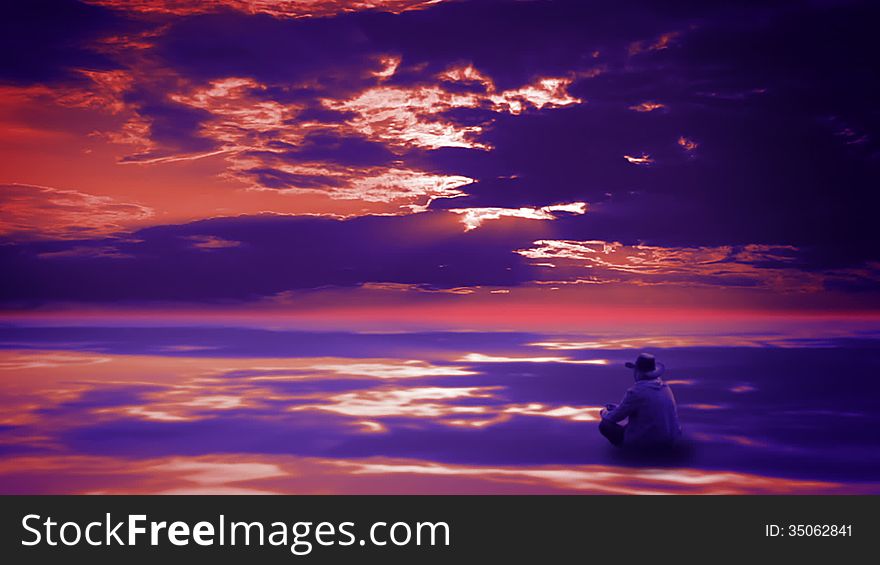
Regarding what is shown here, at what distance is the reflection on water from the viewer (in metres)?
7.33

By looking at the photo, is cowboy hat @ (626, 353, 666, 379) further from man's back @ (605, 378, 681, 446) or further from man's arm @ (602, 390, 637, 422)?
man's arm @ (602, 390, 637, 422)

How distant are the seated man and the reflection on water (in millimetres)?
274

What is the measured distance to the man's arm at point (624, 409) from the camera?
7188 mm

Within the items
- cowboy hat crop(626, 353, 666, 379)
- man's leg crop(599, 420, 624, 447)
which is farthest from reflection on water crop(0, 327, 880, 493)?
cowboy hat crop(626, 353, 666, 379)

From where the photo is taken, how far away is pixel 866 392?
1363cm

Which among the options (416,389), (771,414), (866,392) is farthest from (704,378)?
(416,389)

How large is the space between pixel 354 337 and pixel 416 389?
1744 centimetres

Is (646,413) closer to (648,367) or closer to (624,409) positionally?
(624,409)

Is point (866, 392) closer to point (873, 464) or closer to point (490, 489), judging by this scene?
point (873, 464)

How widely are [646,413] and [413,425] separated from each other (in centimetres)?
373

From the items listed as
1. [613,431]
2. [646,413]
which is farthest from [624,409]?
[613,431]

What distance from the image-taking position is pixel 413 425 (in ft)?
33.2

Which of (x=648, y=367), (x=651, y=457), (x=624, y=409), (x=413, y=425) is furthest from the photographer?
(x=413, y=425)

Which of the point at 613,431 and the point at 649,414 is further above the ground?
the point at 649,414
